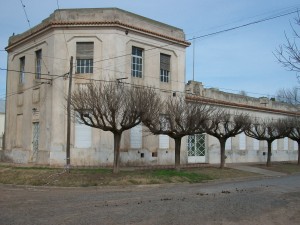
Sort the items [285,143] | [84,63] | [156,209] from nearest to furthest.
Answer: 1. [156,209]
2. [84,63]
3. [285,143]

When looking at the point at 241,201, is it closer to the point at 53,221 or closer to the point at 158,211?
the point at 158,211

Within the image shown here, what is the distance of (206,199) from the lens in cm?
1389

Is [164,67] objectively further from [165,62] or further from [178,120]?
[178,120]

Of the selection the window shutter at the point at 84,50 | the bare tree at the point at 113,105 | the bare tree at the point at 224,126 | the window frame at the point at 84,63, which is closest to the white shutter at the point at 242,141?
the bare tree at the point at 224,126

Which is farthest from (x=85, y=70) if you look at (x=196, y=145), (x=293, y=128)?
(x=293, y=128)

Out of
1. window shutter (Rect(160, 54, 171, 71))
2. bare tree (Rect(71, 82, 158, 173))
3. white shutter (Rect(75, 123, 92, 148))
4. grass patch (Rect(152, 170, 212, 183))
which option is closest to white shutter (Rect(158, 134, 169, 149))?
window shutter (Rect(160, 54, 171, 71))

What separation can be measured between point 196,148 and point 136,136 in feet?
23.7

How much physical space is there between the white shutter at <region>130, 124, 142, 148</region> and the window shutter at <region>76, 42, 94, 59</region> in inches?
226

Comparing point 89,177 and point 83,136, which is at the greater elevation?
point 83,136

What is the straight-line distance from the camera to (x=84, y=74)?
26.5 m

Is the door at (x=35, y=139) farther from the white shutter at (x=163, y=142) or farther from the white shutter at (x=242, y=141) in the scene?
the white shutter at (x=242, y=141)

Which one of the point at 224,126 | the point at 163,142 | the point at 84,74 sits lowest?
the point at 163,142

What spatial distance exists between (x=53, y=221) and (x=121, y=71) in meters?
18.1

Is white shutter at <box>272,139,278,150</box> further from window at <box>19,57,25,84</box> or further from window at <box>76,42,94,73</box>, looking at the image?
window at <box>19,57,25,84</box>
